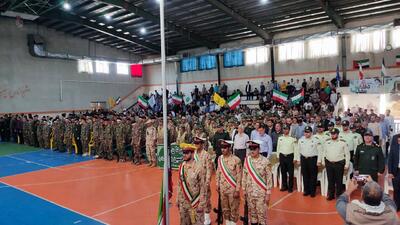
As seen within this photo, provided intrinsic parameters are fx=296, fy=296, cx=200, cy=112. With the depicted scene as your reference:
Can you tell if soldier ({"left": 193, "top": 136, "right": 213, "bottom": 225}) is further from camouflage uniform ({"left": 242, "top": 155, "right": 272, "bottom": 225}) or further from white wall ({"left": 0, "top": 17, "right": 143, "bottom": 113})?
white wall ({"left": 0, "top": 17, "right": 143, "bottom": 113})

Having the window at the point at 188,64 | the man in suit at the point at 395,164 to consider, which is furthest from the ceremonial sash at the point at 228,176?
the window at the point at 188,64

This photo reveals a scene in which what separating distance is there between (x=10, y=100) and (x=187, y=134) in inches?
654

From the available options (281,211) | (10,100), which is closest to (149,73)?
(10,100)

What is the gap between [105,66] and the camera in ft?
90.1

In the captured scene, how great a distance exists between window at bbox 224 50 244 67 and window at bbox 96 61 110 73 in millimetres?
10993

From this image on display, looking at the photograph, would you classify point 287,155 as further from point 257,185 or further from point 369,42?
point 369,42

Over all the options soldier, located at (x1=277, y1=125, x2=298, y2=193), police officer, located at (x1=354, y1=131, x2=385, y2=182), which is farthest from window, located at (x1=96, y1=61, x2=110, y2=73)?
police officer, located at (x1=354, y1=131, x2=385, y2=182)

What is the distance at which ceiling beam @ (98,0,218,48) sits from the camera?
1693 centimetres

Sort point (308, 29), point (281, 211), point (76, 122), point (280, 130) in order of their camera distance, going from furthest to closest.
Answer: point (308, 29) → point (76, 122) → point (280, 130) → point (281, 211)

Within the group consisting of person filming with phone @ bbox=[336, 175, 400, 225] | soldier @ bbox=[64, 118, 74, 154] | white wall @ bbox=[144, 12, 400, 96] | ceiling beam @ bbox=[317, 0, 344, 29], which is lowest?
soldier @ bbox=[64, 118, 74, 154]

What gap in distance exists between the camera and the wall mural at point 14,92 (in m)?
20.6

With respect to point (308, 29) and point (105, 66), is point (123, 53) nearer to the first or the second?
point (105, 66)

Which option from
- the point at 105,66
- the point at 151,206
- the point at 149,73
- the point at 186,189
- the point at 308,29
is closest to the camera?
the point at 186,189

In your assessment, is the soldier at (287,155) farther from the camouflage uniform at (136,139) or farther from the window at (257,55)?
the window at (257,55)
